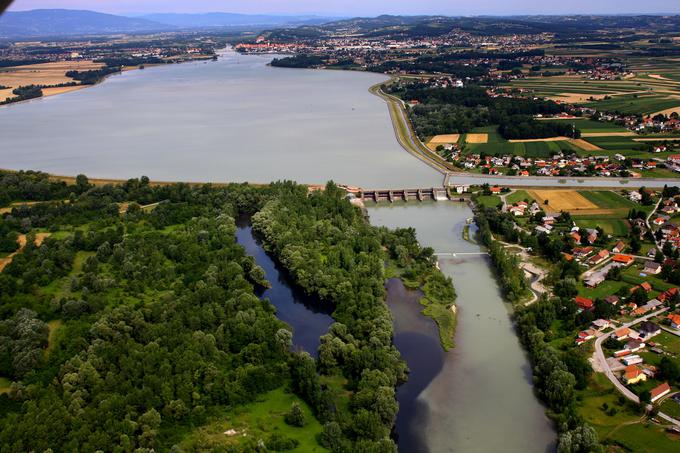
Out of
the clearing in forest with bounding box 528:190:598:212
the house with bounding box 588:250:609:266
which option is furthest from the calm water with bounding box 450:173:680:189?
the house with bounding box 588:250:609:266

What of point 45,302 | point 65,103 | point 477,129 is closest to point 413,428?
point 45,302

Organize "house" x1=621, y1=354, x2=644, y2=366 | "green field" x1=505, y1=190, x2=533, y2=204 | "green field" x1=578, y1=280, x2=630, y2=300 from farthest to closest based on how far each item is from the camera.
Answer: "green field" x1=505, y1=190, x2=533, y2=204 → "green field" x1=578, y1=280, x2=630, y2=300 → "house" x1=621, y1=354, x2=644, y2=366

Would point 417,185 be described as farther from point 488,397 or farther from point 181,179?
point 488,397

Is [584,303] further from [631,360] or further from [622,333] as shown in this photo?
[631,360]

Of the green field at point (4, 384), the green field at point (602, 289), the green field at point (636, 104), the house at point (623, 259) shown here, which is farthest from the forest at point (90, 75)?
the green field at point (602, 289)

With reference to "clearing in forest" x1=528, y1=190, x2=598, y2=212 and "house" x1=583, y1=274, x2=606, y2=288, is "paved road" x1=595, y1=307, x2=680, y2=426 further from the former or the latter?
"clearing in forest" x1=528, y1=190, x2=598, y2=212
